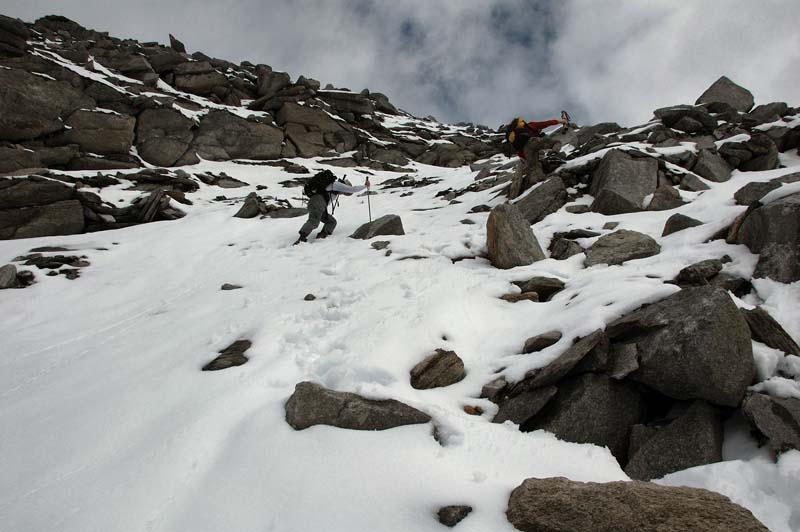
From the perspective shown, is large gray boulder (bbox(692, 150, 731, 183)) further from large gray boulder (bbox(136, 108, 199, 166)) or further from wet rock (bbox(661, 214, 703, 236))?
large gray boulder (bbox(136, 108, 199, 166))

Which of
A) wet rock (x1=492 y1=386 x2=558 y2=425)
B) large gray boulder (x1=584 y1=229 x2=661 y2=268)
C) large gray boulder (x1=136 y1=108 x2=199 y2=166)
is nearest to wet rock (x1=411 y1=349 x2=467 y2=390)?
wet rock (x1=492 y1=386 x2=558 y2=425)

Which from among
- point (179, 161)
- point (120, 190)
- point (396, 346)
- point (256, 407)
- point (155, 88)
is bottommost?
point (256, 407)

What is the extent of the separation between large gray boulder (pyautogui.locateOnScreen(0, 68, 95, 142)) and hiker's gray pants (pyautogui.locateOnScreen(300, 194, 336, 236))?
23940 mm

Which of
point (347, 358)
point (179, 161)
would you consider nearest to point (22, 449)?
point (347, 358)

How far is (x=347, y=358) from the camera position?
5.09m

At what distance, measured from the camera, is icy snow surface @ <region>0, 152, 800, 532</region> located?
2.99 m

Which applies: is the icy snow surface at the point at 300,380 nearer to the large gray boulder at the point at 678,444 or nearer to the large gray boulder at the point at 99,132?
the large gray boulder at the point at 678,444

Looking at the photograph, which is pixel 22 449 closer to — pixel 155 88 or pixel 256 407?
pixel 256 407

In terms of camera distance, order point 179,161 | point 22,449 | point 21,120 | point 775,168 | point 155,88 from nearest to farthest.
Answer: point 22,449, point 775,168, point 21,120, point 179,161, point 155,88

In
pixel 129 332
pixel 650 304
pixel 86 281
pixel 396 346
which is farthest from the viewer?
pixel 86 281

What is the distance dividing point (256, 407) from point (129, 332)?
4.93 m

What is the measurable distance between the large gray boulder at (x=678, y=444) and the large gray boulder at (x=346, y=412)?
2064 mm

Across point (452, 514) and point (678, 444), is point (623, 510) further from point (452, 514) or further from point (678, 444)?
point (678, 444)

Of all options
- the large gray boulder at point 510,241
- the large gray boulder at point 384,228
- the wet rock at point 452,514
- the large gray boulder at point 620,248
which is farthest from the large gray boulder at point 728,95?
the wet rock at point 452,514
